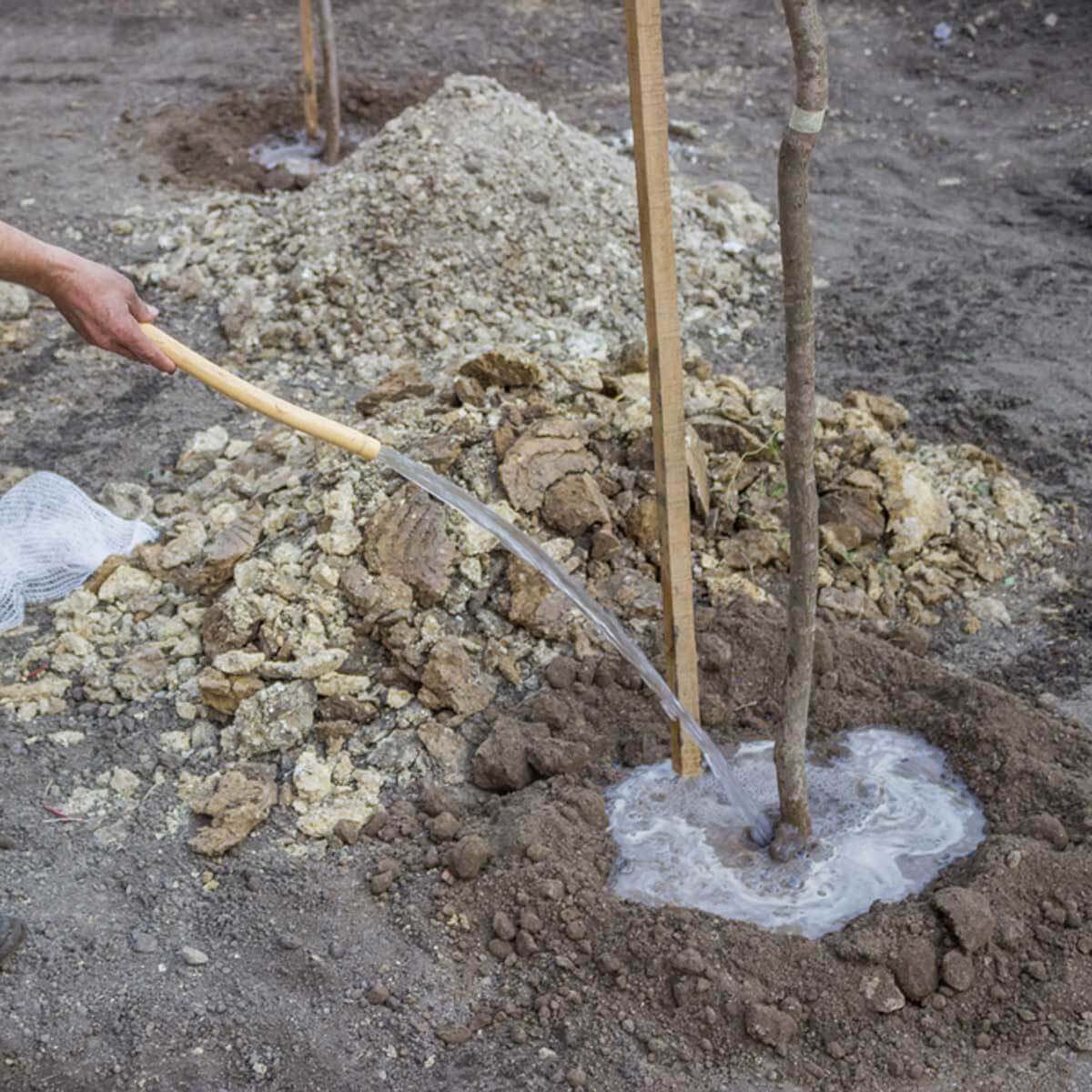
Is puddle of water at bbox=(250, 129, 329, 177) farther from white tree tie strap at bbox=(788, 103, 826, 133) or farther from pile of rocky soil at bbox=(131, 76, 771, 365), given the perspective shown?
white tree tie strap at bbox=(788, 103, 826, 133)

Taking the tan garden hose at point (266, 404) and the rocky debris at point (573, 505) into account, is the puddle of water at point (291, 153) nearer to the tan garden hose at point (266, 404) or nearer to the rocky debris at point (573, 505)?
the rocky debris at point (573, 505)

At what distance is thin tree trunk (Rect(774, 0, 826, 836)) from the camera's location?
220 cm

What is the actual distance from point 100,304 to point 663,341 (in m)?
1.22

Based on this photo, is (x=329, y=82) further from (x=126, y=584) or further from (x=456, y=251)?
(x=126, y=584)

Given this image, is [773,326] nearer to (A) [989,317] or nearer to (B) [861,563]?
(A) [989,317]

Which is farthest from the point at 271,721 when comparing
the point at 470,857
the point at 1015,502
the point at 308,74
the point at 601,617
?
the point at 308,74

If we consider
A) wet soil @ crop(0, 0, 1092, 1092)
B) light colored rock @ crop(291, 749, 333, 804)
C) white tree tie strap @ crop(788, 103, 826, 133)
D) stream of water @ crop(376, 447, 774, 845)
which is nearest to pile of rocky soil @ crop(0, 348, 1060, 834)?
light colored rock @ crop(291, 749, 333, 804)

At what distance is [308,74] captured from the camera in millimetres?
7633

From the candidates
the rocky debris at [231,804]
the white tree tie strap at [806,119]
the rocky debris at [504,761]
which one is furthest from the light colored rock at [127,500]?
the white tree tie strap at [806,119]

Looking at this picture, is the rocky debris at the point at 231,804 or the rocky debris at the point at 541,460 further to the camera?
the rocky debris at the point at 541,460

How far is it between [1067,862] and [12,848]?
2532mm

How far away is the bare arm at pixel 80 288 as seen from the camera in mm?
2646

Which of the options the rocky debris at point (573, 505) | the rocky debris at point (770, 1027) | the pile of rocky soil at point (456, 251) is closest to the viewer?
the rocky debris at point (770, 1027)

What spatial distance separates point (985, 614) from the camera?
3928 mm
